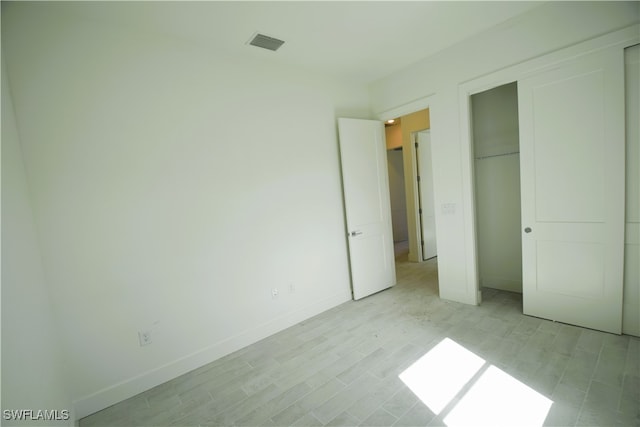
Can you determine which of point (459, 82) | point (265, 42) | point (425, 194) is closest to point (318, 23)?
point (265, 42)

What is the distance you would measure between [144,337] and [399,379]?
6.53 ft

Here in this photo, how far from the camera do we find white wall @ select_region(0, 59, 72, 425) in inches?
40.5

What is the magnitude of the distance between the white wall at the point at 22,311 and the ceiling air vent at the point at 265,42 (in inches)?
65.8

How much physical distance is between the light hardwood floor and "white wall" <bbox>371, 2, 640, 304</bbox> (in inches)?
24.7

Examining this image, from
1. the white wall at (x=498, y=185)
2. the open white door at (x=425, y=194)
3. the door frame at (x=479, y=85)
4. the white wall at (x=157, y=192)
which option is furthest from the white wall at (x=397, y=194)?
the white wall at (x=157, y=192)

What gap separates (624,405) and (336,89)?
3602 millimetres

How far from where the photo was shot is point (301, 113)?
3.09 metres

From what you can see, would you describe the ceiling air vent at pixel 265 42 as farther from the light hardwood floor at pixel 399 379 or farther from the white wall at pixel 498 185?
the light hardwood floor at pixel 399 379

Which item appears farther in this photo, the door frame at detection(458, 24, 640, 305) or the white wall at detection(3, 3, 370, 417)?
the door frame at detection(458, 24, 640, 305)

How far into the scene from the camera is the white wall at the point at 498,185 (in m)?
3.19

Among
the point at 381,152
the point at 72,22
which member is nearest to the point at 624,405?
the point at 381,152

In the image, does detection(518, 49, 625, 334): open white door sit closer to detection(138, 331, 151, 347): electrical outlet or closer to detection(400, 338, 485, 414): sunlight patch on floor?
detection(400, 338, 485, 414): sunlight patch on floor

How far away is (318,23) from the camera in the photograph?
2295mm

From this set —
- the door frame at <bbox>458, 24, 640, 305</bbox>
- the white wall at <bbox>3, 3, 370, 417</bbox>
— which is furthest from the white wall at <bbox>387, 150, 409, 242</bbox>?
the white wall at <bbox>3, 3, 370, 417</bbox>
